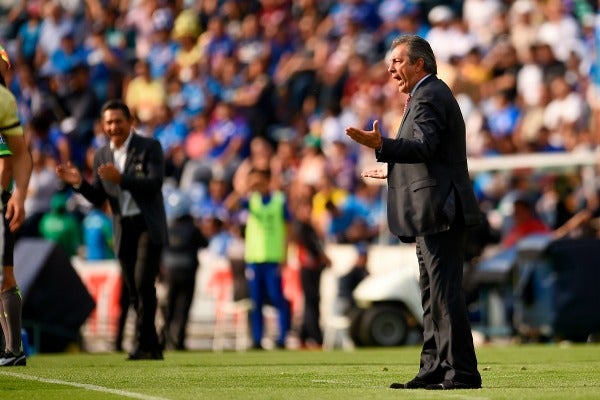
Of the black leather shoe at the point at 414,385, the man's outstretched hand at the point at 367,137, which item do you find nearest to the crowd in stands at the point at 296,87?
the black leather shoe at the point at 414,385

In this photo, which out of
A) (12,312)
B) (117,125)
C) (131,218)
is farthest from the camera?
(117,125)

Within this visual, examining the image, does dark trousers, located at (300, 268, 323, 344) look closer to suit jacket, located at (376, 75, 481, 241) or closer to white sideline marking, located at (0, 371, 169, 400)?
white sideline marking, located at (0, 371, 169, 400)

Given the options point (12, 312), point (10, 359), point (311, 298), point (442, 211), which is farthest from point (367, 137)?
point (311, 298)

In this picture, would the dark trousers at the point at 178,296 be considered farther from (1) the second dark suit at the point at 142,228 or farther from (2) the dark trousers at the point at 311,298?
(1) the second dark suit at the point at 142,228

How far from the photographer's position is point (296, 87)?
27.2 meters

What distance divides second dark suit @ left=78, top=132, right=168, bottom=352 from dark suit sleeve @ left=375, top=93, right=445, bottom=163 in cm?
508

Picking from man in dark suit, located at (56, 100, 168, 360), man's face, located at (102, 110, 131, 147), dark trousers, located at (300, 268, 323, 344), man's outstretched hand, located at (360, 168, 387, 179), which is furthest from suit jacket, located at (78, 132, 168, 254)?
dark trousers, located at (300, 268, 323, 344)

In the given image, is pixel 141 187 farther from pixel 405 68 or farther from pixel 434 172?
pixel 434 172

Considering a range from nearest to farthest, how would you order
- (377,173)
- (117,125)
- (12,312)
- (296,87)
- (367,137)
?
1. (367,137)
2. (377,173)
3. (12,312)
4. (117,125)
5. (296,87)

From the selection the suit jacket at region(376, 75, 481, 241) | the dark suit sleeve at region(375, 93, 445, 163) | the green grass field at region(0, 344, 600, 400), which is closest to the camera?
the dark suit sleeve at region(375, 93, 445, 163)

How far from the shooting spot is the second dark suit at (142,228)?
561 inches

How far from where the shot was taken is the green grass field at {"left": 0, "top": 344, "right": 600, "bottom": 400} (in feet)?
30.5

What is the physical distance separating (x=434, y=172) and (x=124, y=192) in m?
5.56

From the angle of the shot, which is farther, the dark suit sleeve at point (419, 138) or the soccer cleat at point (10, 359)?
the soccer cleat at point (10, 359)
